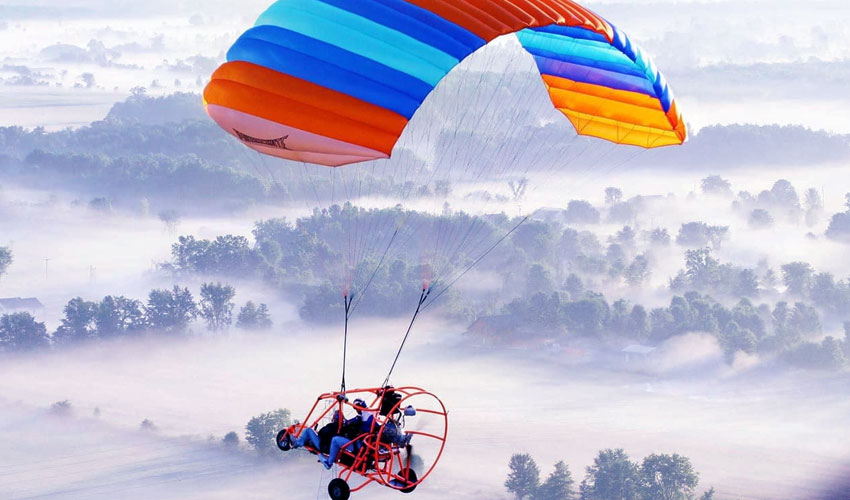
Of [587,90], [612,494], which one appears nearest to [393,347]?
[612,494]

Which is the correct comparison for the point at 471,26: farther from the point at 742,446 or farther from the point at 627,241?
the point at 627,241

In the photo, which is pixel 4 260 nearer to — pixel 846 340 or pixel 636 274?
pixel 636 274

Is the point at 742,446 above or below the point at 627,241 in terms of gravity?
below

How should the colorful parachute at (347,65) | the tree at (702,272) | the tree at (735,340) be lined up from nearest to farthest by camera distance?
the colorful parachute at (347,65)
the tree at (735,340)
the tree at (702,272)

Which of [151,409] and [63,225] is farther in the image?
[63,225]

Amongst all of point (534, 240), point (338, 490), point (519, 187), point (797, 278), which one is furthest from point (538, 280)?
point (338, 490)

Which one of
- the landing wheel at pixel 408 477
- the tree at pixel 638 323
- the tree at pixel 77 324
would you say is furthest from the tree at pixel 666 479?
the tree at pixel 77 324

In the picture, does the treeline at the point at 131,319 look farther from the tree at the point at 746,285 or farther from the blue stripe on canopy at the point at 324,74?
the blue stripe on canopy at the point at 324,74
